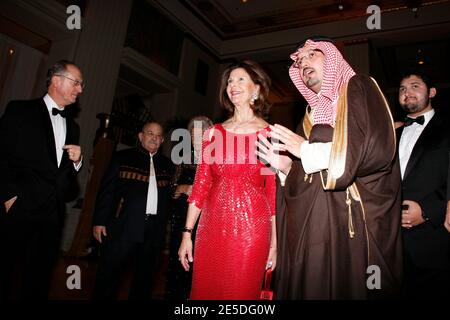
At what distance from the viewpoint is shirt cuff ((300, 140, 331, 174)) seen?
1396 mm

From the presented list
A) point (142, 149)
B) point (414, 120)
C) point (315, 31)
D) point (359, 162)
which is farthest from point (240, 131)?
point (315, 31)

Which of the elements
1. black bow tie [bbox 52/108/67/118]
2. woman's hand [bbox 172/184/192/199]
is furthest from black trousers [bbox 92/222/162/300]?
black bow tie [bbox 52/108/67/118]

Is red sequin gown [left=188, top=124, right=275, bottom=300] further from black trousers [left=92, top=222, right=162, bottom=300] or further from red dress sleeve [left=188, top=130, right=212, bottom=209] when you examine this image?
black trousers [left=92, top=222, right=162, bottom=300]

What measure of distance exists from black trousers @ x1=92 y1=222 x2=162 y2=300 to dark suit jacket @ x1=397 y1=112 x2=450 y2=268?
2.37m

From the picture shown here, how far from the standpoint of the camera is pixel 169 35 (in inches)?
335

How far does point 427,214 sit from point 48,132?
289 cm

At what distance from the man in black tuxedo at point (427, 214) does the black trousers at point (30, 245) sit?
264 centimetres

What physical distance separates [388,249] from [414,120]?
1635 millimetres

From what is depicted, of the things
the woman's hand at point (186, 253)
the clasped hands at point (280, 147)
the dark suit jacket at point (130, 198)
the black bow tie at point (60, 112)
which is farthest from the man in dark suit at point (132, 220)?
the clasped hands at point (280, 147)

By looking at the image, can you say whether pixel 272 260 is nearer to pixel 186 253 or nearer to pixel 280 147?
pixel 186 253

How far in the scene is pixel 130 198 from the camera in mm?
3205

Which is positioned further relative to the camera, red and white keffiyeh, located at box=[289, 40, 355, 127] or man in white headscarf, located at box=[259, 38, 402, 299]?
red and white keffiyeh, located at box=[289, 40, 355, 127]

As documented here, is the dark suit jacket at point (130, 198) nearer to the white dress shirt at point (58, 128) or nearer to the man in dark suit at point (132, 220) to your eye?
the man in dark suit at point (132, 220)

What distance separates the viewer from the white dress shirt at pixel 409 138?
2460mm
